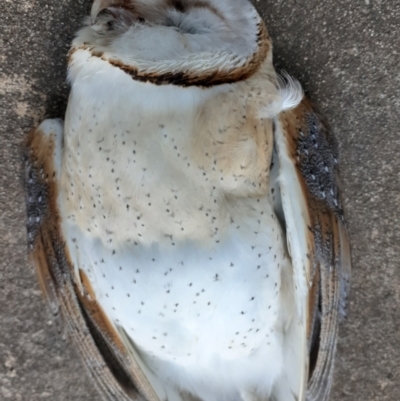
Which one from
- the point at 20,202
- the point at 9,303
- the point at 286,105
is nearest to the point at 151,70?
→ the point at 286,105

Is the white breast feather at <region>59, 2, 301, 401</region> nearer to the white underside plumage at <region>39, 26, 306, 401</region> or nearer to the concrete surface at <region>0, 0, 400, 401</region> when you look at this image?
the white underside plumage at <region>39, 26, 306, 401</region>

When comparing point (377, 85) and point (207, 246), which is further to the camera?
point (377, 85)

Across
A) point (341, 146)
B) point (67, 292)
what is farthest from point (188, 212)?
point (341, 146)

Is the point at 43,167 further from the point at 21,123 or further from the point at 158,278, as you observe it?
the point at 158,278

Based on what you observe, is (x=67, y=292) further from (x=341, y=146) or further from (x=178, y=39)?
(x=341, y=146)

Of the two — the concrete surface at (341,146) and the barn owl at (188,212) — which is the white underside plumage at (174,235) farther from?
the concrete surface at (341,146)
